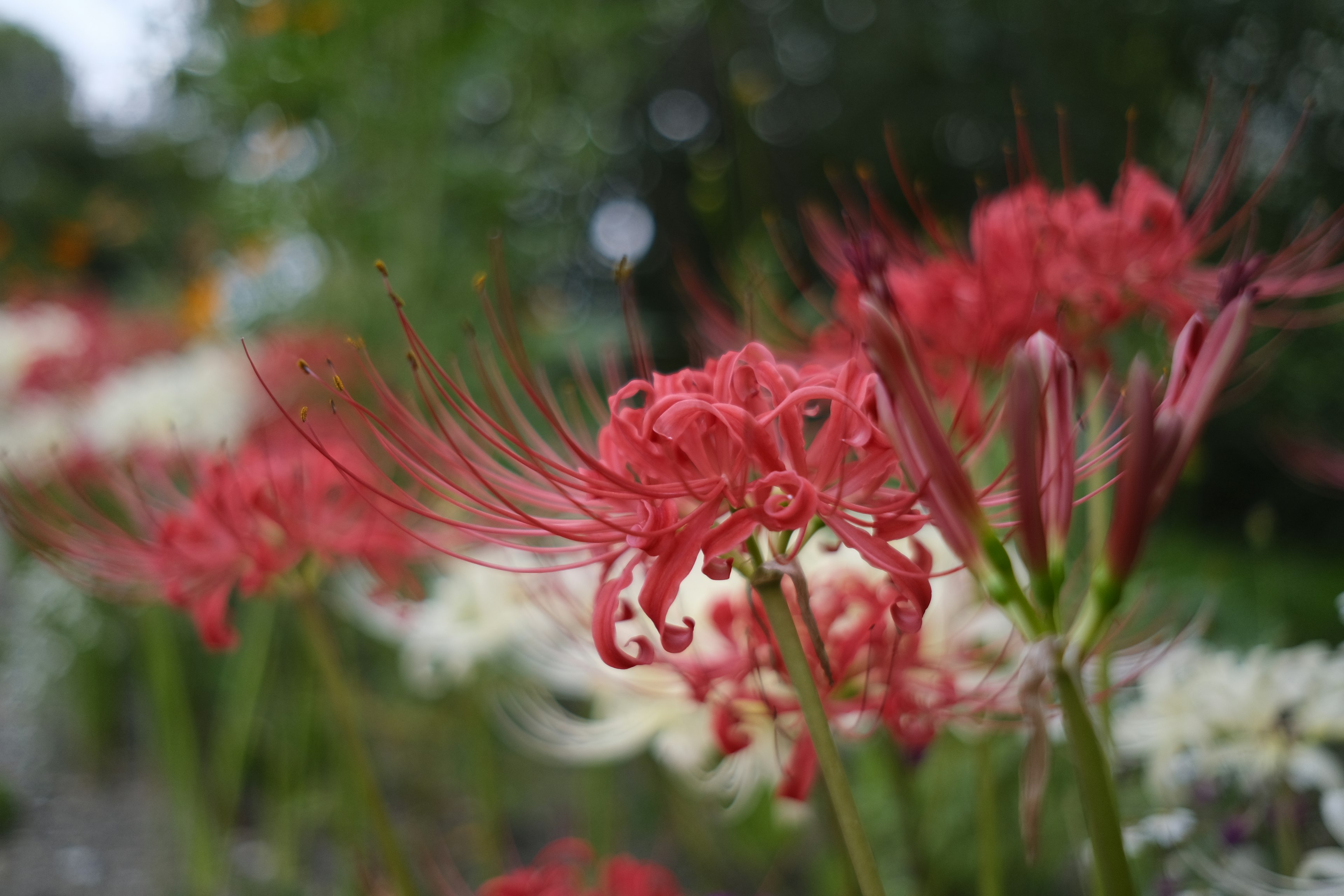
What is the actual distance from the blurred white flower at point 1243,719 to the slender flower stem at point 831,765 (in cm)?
46

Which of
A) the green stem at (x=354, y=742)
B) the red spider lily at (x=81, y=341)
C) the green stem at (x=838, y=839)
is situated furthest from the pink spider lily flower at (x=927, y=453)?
the red spider lily at (x=81, y=341)

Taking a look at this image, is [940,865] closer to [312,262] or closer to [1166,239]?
[1166,239]

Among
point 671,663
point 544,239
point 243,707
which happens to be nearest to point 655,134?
point 544,239

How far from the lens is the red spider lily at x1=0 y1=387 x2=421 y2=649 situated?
696 mm

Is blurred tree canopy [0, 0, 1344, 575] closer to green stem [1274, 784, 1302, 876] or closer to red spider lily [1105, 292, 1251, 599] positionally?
green stem [1274, 784, 1302, 876]

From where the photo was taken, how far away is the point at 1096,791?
0.30 m

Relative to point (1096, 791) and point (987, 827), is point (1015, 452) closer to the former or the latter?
point (1096, 791)

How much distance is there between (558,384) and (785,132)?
4.65 feet

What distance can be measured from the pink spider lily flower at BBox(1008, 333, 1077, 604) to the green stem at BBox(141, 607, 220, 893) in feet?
4.30

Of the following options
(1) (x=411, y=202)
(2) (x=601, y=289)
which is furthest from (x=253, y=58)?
(2) (x=601, y=289)

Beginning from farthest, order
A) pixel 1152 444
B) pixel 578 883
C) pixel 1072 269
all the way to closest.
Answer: pixel 578 883 → pixel 1072 269 → pixel 1152 444

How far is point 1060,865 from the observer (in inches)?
46.9

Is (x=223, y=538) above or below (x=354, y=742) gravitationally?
above

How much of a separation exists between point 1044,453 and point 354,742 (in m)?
0.57
